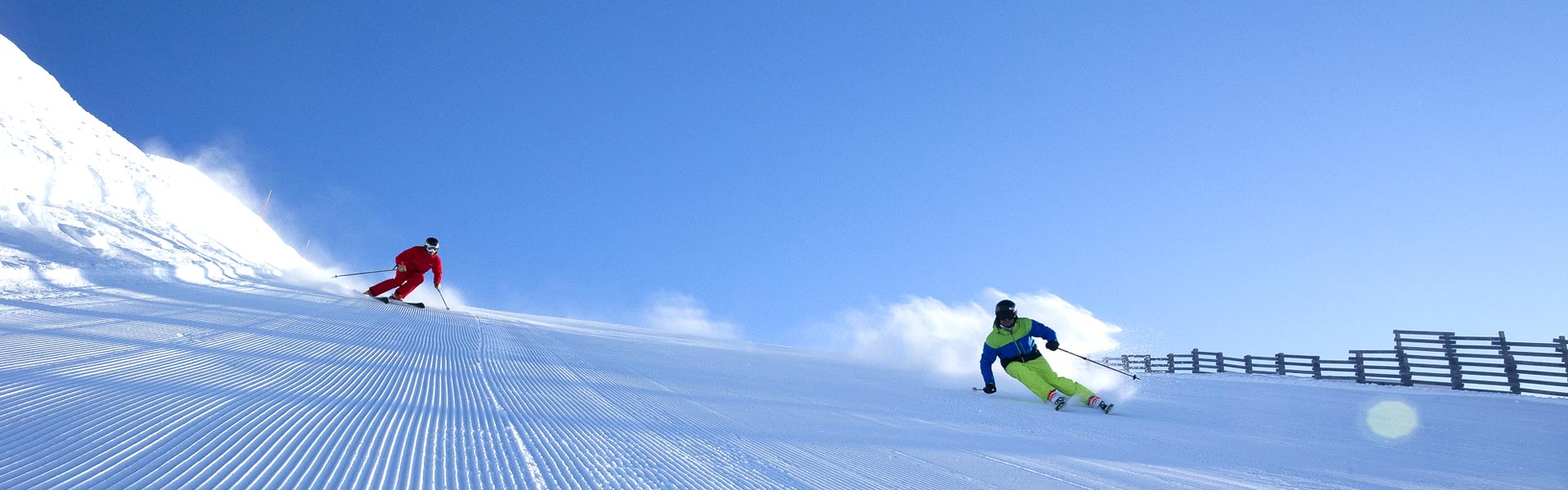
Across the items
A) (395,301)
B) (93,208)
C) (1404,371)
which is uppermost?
(1404,371)

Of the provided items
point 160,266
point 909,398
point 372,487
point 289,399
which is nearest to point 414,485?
point 372,487

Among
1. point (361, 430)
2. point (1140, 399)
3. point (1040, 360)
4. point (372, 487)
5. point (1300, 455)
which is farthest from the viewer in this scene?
point (1140, 399)

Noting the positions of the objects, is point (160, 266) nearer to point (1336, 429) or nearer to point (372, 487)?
point (372, 487)

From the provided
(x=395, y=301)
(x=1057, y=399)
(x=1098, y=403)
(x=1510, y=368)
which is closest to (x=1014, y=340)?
(x=1057, y=399)

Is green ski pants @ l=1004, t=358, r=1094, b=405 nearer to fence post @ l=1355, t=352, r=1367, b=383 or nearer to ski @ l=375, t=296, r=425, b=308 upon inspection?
ski @ l=375, t=296, r=425, b=308

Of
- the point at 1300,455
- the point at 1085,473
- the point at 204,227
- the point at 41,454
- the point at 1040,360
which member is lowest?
the point at 41,454

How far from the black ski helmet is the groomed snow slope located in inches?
32.6

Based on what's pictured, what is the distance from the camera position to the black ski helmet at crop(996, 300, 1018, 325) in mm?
6820

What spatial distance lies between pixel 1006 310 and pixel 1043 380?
0.81m

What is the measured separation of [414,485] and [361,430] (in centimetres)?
94

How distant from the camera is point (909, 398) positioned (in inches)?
231

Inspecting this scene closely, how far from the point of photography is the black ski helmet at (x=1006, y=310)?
6820mm

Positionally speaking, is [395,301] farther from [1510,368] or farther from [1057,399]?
[1510,368]

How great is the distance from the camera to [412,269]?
13797 millimetres
